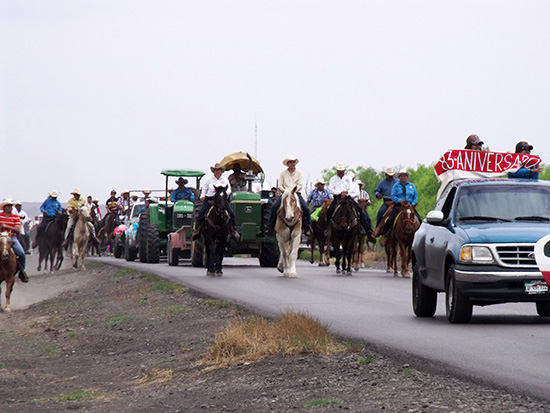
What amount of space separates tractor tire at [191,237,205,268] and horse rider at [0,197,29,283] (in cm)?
853

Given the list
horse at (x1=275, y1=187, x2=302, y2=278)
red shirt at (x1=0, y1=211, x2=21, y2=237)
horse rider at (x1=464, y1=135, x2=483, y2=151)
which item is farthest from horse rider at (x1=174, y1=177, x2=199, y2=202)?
horse rider at (x1=464, y1=135, x2=483, y2=151)

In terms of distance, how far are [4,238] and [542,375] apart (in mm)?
16625

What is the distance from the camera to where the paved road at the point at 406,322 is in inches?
459

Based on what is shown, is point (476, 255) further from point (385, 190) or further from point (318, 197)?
point (318, 197)

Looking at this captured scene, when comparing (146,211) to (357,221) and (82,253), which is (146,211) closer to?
(82,253)

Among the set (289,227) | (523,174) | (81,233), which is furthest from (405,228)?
(81,233)

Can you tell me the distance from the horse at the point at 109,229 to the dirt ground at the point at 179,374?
30.3 m

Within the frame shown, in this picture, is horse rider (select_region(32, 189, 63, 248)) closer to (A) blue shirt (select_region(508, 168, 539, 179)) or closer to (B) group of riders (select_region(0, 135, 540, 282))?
(B) group of riders (select_region(0, 135, 540, 282))

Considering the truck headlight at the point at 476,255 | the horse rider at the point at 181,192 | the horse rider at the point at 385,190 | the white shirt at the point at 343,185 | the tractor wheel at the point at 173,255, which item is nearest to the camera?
the truck headlight at the point at 476,255

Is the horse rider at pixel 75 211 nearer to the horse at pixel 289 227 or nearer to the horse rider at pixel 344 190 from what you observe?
the horse rider at pixel 344 190

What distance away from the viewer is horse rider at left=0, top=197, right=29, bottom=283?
26656mm

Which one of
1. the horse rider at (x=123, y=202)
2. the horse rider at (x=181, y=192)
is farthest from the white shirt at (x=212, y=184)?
the horse rider at (x=123, y=202)

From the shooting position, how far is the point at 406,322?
658 inches

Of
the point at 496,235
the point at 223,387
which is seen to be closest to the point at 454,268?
the point at 496,235
